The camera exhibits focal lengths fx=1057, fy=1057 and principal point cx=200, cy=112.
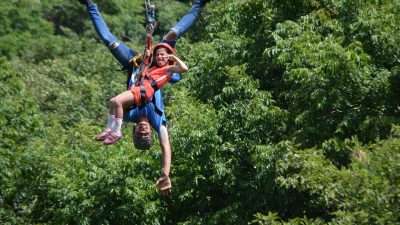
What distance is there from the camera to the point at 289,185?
12.1 m

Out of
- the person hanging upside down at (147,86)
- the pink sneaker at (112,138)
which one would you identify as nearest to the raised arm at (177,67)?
the person hanging upside down at (147,86)

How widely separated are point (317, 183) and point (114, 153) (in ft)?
14.1

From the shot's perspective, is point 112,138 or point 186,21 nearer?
point 112,138

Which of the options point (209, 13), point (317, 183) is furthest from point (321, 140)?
point (209, 13)

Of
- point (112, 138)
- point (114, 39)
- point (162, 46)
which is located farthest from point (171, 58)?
point (112, 138)

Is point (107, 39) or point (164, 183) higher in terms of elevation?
point (107, 39)

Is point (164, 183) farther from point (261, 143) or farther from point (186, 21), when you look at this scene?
point (261, 143)

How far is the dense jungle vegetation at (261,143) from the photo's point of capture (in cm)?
1195

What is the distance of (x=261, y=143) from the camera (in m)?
13.9

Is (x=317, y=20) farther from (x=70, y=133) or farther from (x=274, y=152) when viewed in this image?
(x=70, y=133)

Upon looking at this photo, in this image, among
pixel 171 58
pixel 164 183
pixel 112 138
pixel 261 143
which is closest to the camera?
pixel 112 138

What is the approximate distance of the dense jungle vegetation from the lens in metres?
11.9

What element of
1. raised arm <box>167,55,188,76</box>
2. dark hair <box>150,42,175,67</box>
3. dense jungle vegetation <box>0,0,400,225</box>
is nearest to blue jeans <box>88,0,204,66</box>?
dark hair <box>150,42,175,67</box>

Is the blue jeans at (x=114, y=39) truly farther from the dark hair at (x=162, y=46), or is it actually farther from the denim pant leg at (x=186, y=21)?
the dark hair at (x=162, y=46)
